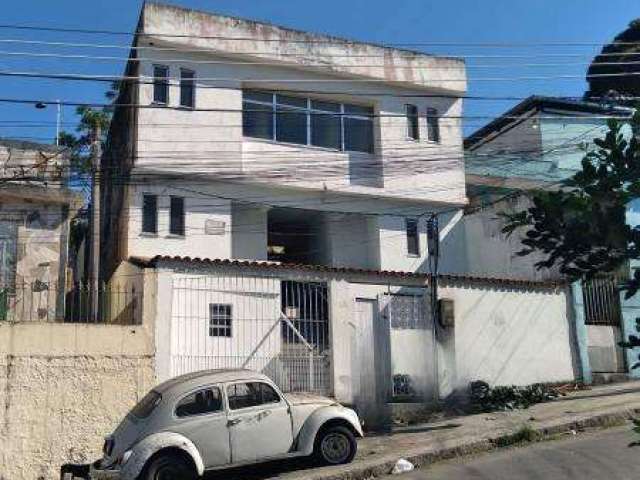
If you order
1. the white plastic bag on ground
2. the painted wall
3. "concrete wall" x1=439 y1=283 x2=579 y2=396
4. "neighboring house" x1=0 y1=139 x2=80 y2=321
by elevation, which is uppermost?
the painted wall

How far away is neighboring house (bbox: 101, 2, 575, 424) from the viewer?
15.5 m

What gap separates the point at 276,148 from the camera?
21531 mm

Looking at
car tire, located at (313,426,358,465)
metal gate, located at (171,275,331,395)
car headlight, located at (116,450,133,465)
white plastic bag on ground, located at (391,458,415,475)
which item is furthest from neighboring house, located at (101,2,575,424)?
white plastic bag on ground, located at (391,458,415,475)

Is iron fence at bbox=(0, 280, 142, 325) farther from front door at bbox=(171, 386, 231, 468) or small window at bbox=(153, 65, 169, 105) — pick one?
small window at bbox=(153, 65, 169, 105)

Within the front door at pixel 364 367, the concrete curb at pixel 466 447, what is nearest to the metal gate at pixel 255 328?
the front door at pixel 364 367

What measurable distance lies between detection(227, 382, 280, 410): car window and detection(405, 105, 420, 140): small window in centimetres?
1309

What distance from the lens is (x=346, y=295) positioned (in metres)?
16.4

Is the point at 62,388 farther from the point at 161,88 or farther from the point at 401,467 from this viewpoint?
the point at 161,88

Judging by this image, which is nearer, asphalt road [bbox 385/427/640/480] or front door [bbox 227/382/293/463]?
asphalt road [bbox 385/427/640/480]

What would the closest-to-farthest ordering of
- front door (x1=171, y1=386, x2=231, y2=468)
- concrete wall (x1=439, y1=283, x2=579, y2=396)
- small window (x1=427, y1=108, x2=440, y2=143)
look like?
front door (x1=171, y1=386, x2=231, y2=468) → concrete wall (x1=439, y1=283, x2=579, y2=396) → small window (x1=427, y1=108, x2=440, y2=143)

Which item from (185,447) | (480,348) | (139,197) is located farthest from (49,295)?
(480,348)

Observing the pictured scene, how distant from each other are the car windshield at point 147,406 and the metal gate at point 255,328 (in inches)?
107

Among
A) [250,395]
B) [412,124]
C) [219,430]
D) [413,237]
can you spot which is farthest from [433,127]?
[219,430]

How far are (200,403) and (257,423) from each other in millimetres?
845
